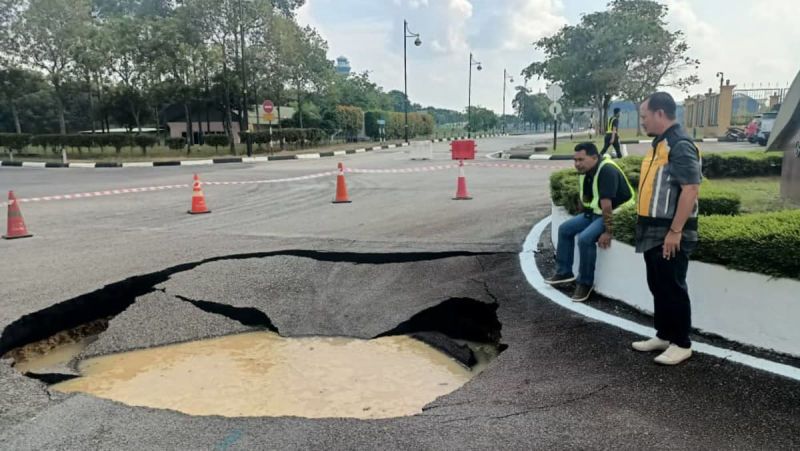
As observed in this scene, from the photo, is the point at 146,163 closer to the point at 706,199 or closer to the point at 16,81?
the point at 16,81

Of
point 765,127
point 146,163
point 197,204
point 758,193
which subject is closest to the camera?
point 758,193

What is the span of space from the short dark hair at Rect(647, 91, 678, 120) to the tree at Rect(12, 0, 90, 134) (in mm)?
33722

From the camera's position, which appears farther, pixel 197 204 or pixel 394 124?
pixel 394 124

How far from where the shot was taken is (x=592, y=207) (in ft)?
15.4

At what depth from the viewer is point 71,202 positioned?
11.7 m

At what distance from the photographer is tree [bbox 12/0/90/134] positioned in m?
29.3

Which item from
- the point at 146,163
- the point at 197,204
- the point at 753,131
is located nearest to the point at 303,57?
the point at 146,163

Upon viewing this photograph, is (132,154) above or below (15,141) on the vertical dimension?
below

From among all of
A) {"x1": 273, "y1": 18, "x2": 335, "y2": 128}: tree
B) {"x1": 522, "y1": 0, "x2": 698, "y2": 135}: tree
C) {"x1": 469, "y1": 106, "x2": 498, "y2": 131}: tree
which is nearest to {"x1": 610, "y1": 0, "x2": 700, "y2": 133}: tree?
{"x1": 522, "y1": 0, "x2": 698, "y2": 135}: tree

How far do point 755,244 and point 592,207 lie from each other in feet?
4.53

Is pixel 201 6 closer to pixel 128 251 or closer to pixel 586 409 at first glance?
pixel 128 251

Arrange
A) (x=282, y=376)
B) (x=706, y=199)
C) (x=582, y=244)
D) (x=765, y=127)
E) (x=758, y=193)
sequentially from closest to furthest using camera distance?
(x=282, y=376) < (x=582, y=244) < (x=706, y=199) < (x=758, y=193) < (x=765, y=127)

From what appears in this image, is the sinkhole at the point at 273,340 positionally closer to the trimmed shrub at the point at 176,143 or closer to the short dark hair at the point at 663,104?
the short dark hair at the point at 663,104

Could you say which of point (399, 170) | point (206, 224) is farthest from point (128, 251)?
point (399, 170)
